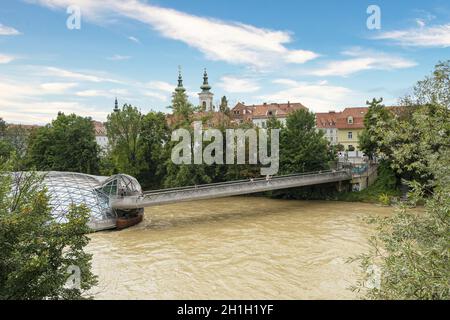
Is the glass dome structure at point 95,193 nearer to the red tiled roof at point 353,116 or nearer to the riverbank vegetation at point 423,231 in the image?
the riverbank vegetation at point 423,231

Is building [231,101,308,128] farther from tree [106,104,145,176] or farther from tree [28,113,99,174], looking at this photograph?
tree [28,113,99,174]

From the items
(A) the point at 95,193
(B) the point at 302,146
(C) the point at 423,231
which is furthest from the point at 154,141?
(C) the point at 423,231

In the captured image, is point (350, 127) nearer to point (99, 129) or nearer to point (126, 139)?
point (126, 139)

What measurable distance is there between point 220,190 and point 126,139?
2004 centimetres

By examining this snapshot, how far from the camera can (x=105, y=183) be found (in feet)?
91.0

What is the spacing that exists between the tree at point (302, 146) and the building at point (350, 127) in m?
20.5

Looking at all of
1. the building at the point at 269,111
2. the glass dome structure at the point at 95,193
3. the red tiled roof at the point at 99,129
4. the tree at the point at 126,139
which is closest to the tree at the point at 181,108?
the tree at the point at 126,139

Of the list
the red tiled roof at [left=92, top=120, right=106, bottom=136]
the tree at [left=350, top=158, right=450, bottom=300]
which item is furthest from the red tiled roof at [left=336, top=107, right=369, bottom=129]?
the red tiled roof at [left=92, top=120, right=106, bottom=136]

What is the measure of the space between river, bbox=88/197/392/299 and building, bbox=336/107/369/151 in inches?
1174

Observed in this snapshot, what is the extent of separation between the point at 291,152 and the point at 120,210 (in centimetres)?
2088

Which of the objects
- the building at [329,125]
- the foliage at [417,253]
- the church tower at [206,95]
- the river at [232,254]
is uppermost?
the church tower at [206,95]

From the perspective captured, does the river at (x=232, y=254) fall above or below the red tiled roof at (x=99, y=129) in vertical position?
below

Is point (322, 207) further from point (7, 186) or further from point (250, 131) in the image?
point (7, 186)

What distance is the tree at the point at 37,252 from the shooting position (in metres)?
7.76
